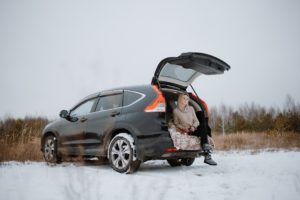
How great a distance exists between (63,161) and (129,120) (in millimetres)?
2753

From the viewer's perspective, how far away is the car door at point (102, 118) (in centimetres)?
633

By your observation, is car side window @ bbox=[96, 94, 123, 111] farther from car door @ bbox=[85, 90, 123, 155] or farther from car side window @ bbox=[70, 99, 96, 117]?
car side window @ bbox=[70, 99, 96, 117]

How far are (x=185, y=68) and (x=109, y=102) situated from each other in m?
1.75

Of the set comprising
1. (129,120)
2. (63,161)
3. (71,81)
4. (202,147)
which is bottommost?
(63,161)

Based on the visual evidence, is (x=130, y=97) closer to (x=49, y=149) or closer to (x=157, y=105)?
(x=157, y=105)

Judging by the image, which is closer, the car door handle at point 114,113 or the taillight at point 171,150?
the taillight at point 171,150

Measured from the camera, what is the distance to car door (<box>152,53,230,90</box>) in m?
5.91

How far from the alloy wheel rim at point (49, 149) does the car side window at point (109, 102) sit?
1.66 m

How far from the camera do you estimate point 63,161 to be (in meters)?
7.75

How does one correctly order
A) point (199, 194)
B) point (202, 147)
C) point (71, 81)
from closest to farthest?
point (71, 81) → point (199, 194) → point (202, 147)

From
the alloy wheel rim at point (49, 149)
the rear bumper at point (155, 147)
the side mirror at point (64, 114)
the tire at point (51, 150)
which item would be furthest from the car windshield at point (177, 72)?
the alloy wheel rim at point (49, 149)

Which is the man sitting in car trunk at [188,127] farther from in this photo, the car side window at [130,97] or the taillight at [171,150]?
the car side window at [130,97]

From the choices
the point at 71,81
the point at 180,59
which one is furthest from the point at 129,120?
the point at 71,81

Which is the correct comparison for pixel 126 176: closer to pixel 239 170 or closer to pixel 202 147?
pixel 202 147
